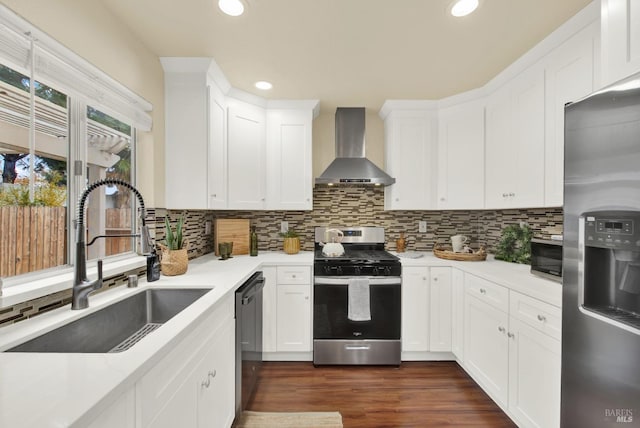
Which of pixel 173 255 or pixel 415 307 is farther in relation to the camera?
pixel 415 307

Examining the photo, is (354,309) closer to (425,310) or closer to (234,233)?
(425,310)

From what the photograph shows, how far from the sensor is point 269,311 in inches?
95.6

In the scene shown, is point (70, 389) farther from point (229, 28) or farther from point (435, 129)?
point (435, 129)

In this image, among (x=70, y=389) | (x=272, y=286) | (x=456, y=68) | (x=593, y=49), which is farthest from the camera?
(x=272, y=286)

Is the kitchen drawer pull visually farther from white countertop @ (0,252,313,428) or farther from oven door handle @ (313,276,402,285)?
white countertop @ (0,252,313,428)

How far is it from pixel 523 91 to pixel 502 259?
1.38 metres

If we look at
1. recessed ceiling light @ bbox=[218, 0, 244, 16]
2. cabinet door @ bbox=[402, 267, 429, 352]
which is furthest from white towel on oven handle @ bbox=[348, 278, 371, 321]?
recessed ceiling light @ bbox=[218, 0, 244, 16]

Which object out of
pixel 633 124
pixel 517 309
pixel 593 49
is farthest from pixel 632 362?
pixel 593 49

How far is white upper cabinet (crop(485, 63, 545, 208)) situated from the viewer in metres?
1.81

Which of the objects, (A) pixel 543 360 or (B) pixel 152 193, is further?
(B) pixel 152 193

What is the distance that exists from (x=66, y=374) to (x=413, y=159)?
2.70m

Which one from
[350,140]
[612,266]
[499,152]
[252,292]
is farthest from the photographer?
[350,140]

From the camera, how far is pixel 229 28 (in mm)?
1613

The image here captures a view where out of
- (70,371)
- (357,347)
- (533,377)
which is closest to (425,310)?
(357,347)
